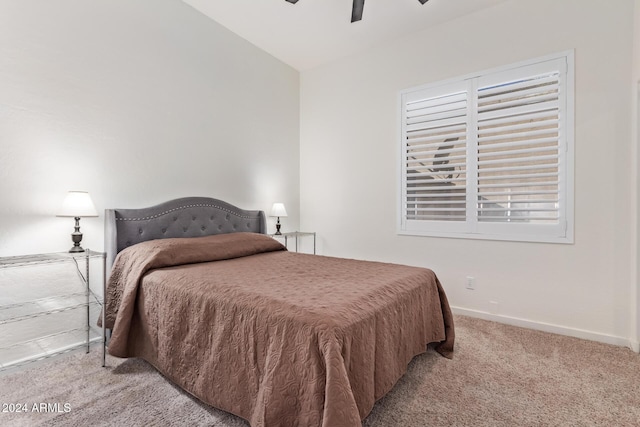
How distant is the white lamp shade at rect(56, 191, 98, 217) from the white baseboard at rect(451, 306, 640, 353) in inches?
132

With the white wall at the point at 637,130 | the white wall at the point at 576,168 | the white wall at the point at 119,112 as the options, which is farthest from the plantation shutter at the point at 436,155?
the white wall at the point at 119,112

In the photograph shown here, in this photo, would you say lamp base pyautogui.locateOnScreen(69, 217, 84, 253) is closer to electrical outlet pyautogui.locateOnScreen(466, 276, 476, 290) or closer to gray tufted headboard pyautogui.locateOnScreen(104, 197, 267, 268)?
gray tufted headboard pyautogui.locateOnScreen(104, 197, 267, 268)

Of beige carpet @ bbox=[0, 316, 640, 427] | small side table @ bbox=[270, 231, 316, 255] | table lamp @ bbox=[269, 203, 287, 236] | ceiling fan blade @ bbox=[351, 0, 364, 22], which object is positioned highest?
ceiling fan blade @ bbox=[351, 0, 364, 22]

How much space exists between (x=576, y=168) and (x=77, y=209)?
3861 millimetres

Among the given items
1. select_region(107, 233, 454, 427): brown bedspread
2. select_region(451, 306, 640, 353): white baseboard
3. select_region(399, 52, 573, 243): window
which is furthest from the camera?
select_region(399, 52, 573, 243): window

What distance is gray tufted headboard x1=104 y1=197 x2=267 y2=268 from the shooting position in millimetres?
2545

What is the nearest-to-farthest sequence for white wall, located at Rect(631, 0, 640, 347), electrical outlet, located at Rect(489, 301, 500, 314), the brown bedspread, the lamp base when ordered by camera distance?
the brown bedspread
the lamp base
white wall, located at Rect(631, 0, 640, 347)
electrical outlet, located at Rect(489, 301, 500, 314)

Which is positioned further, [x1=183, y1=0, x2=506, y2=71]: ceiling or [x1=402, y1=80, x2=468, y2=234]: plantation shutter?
[x1=402, y1=80, x2=468, y2=234]: plantation shutter

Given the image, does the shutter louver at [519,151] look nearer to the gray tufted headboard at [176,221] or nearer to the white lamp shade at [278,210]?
the white lamp shade at [278,210]

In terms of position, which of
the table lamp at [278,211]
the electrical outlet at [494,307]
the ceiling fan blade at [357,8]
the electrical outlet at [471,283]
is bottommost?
the electrical outlet at [494,307]

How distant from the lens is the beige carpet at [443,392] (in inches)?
63.6

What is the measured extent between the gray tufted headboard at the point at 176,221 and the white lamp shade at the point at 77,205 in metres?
0.27

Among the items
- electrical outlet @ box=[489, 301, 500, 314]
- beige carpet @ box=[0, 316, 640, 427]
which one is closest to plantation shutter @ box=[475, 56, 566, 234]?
electrical outlet @ box=[489, 301, 500, 314]

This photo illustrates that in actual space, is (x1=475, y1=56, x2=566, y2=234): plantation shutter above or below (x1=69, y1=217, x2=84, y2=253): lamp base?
above
